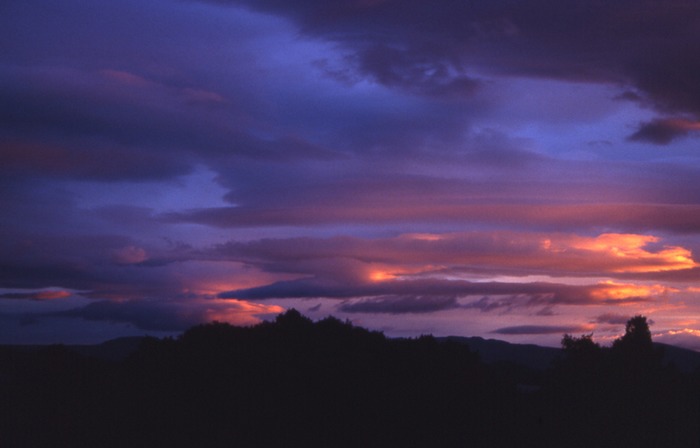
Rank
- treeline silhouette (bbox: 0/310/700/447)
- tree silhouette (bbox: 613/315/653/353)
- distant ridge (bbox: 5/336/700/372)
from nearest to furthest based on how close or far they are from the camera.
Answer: treeline silhouette (bbox: 0/310/700/447) < tree silhouette (bbox: 613/315/653/353) < distant ridge (bbox: 5/336/700/372)

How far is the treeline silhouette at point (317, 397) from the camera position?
1379 inches

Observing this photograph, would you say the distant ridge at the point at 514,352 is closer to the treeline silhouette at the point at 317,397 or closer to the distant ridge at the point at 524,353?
the distant ridge at the point at 524,353

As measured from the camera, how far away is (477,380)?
3947 centimetres

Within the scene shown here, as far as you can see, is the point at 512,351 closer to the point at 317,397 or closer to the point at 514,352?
the point at 514,352

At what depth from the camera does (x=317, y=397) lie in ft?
119

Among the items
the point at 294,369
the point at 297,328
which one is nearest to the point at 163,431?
the point at 294,369

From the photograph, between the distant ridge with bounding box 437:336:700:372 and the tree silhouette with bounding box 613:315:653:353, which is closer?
the tree silhouette with bounding box 613:315:653:353

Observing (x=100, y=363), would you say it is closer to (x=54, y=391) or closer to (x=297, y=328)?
(x=54, y=391)

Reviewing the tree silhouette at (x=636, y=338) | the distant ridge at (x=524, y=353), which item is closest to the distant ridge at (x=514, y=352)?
the distant ridge at (x=524, y=353)

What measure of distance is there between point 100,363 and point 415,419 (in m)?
16.5

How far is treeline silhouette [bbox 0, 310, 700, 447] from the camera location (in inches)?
1379

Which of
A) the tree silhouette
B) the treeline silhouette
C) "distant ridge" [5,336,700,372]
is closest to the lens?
the treeline silhouette

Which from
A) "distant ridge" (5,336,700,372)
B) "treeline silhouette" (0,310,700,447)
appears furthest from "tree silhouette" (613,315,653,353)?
"distant ridge" (5,336,700,372)

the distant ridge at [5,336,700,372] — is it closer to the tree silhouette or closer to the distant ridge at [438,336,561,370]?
the distant ridge at [438,336,561,370]
